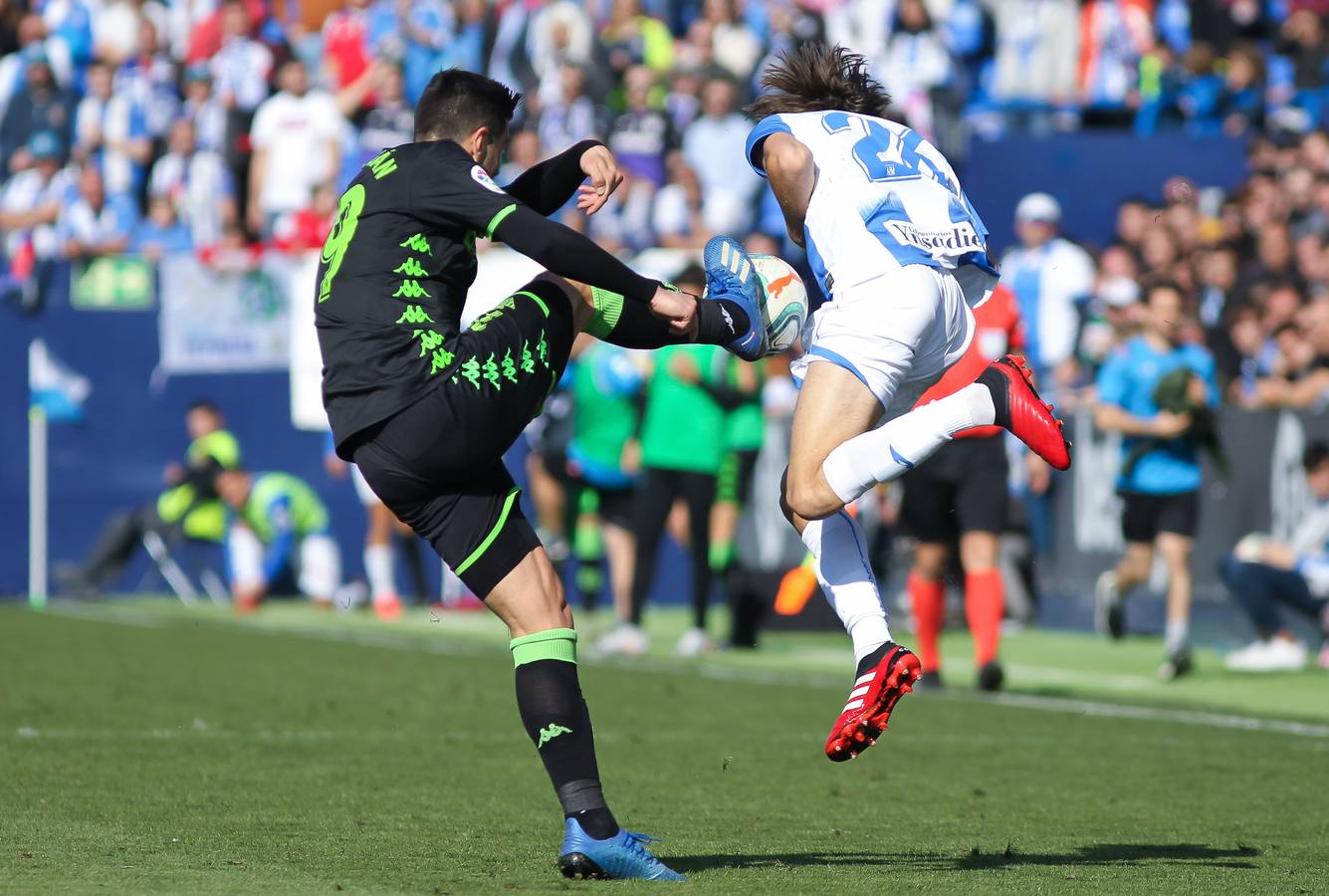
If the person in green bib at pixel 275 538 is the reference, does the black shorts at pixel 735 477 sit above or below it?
above

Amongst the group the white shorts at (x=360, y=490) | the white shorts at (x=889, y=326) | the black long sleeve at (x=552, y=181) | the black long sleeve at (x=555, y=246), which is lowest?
the white shorts at (x=360, y=490)

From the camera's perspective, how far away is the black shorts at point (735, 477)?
1424 centimetres

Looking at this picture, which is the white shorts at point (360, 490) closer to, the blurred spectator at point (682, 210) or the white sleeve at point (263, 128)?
the blurred spectator at point (682, 210)

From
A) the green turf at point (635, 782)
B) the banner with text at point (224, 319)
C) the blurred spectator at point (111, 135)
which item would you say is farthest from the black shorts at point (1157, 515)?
the blurred spectator at point (111, 135)

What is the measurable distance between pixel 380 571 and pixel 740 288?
10.5m

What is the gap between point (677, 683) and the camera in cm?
1166

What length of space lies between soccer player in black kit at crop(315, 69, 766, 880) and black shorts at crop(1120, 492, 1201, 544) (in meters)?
7.44

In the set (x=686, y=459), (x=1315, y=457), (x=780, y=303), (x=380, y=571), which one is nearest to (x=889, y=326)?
(x=780, y=303)

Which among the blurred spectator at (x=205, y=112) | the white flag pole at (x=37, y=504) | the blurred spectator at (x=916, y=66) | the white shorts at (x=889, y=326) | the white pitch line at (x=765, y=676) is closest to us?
the white shorts at (x=889, y=326)

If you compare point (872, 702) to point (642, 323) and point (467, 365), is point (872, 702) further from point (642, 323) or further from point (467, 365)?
point (467, 365)

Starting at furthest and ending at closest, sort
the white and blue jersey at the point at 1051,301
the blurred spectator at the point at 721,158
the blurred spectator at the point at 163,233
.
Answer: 1. the blurred spectator at the point at 163,233
2. the blurred spectator at the point at 721,158
3. the white and blue jersey at the point at 1051,301

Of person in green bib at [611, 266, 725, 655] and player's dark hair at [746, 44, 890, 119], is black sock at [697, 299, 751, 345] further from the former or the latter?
person in green bib at [611, 266, 725, 655]

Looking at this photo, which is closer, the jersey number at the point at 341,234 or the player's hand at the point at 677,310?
the jersey number at the point at 341,234

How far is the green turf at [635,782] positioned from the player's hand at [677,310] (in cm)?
148
